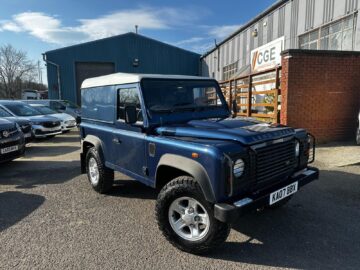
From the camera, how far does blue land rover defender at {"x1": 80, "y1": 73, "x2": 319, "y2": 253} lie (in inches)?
114

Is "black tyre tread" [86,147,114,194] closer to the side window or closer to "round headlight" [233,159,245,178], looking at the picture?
the side window

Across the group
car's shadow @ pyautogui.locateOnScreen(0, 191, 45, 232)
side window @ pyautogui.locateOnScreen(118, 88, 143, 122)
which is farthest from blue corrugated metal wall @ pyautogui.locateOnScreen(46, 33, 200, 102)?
side window @ pyautogui.locateOnScreen(118, 88, 143, 122)

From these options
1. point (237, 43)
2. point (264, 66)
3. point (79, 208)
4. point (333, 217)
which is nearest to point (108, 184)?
point (79, 208)

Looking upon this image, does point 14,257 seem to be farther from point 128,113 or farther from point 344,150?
point 344,150

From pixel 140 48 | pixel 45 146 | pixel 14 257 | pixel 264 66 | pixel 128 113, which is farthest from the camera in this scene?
pixel 140 48

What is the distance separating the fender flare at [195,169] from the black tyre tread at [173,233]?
0.12m

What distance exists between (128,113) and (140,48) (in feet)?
76.8

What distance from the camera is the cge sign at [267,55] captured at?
13.1 m

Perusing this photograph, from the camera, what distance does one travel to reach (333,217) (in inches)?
158

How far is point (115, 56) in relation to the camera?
25.2 m

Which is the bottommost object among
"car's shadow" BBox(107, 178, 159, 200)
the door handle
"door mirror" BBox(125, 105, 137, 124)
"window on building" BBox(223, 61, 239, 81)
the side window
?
"car's shadow" BBox(107, 178, 159, 200)

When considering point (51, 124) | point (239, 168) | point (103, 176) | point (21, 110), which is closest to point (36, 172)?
point (103, 176)

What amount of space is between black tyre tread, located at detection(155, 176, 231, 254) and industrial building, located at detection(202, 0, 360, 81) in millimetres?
8185

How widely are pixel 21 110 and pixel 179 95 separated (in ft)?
33.8
